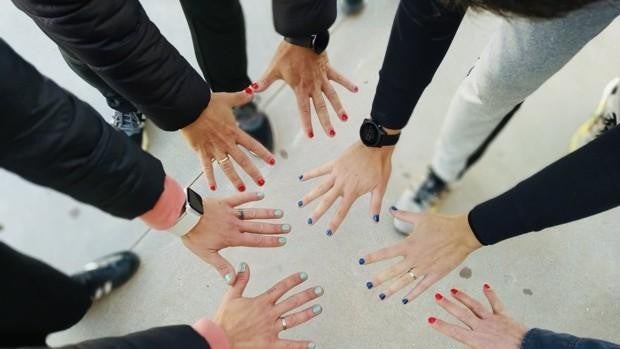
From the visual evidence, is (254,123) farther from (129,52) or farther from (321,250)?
(129,52)

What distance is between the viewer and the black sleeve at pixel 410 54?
0.73 m

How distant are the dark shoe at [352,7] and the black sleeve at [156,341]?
44.3 inches

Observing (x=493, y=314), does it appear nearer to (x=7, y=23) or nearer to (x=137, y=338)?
(x=137, y=338)

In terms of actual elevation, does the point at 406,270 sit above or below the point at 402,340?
above

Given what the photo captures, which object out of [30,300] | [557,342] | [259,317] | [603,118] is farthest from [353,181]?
[603,118]

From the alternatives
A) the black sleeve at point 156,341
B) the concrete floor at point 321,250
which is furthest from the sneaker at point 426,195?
the black sleeve at point 156,341

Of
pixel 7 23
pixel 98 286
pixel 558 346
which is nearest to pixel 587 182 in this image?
pixel 558 346

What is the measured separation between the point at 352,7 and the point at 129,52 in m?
0.94

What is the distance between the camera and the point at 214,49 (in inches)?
41.5

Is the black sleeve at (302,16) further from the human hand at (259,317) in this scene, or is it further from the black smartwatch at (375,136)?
the human hand at (259,317)

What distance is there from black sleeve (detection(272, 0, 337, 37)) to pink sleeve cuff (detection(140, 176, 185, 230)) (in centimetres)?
36

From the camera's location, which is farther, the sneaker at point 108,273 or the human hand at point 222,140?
the sneaker at point 108,273

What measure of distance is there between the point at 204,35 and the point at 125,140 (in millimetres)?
441

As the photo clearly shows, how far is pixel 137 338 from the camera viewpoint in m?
0.65
